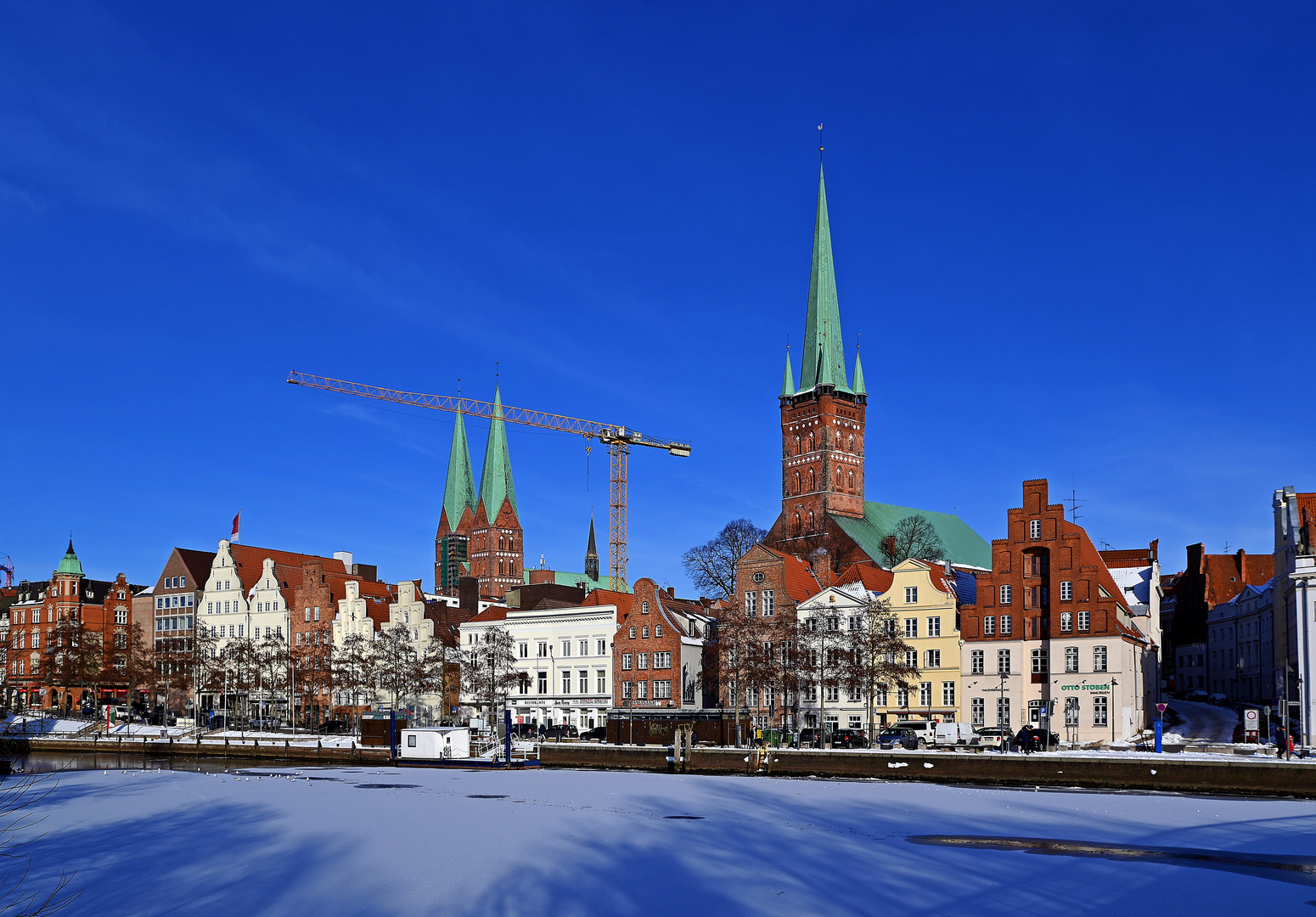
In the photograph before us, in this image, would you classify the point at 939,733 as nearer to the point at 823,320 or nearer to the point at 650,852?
the point at 650,852

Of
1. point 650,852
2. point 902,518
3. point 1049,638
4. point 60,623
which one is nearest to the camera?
point 650,852

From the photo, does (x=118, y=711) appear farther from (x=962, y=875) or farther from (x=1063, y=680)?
(x=962, y=875)

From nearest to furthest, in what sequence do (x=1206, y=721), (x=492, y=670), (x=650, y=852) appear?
(x=650, y=852) → (x=1206, y=721) → (x=492, y=670)

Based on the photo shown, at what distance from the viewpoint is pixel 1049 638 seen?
8350 cm

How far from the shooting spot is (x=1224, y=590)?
14850 centimetres

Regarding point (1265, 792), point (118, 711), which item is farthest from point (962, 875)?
point (118, 711)

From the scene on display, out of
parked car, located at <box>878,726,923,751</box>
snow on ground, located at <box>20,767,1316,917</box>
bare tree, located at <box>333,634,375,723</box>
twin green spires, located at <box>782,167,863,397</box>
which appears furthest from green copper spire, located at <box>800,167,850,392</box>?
snow on ground, located at <box>20,767,1316,917</box>

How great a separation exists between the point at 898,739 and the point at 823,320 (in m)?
112

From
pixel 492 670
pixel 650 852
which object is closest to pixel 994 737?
pixel 492 670

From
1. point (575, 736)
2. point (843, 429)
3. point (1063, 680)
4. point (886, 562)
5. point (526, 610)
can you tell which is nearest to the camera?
point (1063, 680)

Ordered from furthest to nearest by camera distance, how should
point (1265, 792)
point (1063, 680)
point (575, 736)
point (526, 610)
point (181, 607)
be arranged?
point (181, 607)
point (526, 610)
point (575, 736)
point (1063, 680)
point (1265, 792)

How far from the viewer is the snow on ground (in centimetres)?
2767

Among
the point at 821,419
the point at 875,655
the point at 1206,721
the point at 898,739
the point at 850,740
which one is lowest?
the point at 1206,721

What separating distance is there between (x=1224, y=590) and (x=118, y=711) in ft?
394
